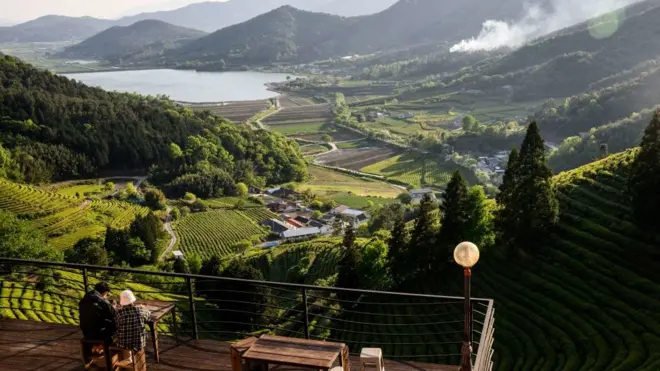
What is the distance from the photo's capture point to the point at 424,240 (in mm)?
23844

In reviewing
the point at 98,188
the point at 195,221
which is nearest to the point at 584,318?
the point at 195,221

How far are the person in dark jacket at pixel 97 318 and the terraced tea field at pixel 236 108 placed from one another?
13040 cm

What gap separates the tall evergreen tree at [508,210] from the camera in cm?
2281

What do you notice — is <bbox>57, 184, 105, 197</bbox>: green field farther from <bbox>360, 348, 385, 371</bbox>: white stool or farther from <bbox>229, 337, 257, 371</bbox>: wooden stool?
<bbox>360, 348, 385, 371</bbox>: white stool

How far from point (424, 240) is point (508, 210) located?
13.2 feet

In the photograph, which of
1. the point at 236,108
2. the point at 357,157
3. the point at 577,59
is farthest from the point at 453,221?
the point at 577,59

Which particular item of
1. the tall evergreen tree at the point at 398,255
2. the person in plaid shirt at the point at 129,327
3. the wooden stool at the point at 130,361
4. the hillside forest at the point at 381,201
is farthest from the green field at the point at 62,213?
the person in plaid shirt at the point at 129,327

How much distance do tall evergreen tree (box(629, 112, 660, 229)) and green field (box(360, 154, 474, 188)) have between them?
5866 centimetres

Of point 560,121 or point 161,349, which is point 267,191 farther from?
point 161,349

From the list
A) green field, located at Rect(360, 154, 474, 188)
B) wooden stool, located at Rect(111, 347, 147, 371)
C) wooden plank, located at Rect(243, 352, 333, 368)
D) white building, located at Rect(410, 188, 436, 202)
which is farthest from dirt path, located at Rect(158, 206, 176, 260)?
wooden plank, located at Rect(243, 352, 333, 368)

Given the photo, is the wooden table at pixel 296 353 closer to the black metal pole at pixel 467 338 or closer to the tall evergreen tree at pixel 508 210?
the black metal pole at pixel 467 338

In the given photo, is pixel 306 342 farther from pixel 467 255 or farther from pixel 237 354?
pixel 467 255

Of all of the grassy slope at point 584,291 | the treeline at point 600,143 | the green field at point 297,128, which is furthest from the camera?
the green field at point 297,128

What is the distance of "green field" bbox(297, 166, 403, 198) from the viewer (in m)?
75.9
